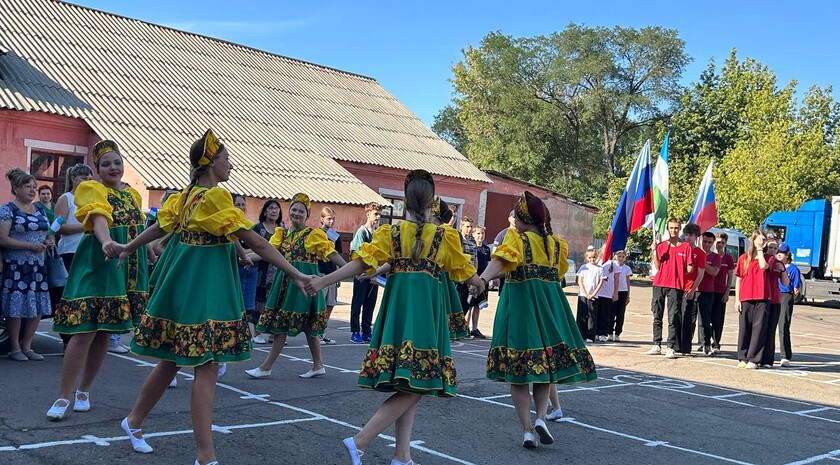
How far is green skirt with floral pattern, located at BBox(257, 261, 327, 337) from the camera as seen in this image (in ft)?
27.5

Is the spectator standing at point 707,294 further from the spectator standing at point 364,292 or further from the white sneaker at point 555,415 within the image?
the white sneaker at point 555,415

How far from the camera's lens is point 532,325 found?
6375mm

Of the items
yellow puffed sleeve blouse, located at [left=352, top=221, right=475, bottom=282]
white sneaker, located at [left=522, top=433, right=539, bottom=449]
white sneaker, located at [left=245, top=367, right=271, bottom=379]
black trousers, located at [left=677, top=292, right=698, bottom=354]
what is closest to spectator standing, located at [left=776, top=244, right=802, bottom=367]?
black trousers, located at [left=677, top=292, right=698, bottom=354]

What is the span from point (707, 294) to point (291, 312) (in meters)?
7.51

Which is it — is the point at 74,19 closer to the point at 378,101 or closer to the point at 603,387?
the point at 378,101

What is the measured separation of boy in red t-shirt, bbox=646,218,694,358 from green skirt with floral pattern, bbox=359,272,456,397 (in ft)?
26.6

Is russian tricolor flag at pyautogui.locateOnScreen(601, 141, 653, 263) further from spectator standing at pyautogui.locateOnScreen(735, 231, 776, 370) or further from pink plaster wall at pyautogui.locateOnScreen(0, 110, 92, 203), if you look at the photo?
pink plaster wall at pyautogui.locateOnScreen(0, 110, 92, 203)

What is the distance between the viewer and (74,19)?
2808 centimetres

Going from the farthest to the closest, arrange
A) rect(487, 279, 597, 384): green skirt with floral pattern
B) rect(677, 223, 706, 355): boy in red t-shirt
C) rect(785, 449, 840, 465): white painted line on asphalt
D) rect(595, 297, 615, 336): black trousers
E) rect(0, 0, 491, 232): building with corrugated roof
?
rect(0, 0, 491, 232): building with corrugated roof, rect(595, 297, 615, 336): black trousers, rect(677, 223, 706, 355): boy in red t-shirt, rect(785, 449, 840, 465): white painted line on asphalt, rect(487, 279, 597, 384): green skirt with floral pattern

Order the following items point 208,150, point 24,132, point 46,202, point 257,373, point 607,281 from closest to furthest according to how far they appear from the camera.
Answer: point 208,150 < point 257,373 < point 46,202 < point 607,281 < point 24,132

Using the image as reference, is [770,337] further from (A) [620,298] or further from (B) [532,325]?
(B) [532,325]

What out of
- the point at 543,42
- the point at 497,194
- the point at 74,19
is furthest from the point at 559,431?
the point at 543,42

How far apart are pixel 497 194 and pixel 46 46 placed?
18.5 m

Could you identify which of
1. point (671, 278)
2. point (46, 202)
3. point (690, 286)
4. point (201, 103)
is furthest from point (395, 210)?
point (46, 202)
